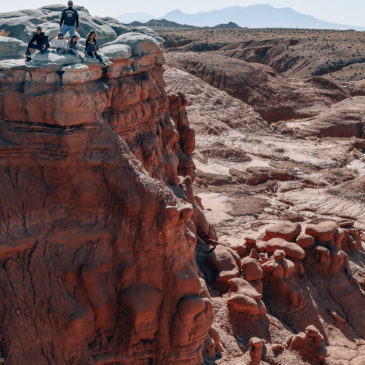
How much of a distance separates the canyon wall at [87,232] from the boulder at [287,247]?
5.67 metres

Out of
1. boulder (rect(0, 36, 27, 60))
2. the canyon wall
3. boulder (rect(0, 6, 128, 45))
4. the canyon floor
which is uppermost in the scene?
boulder (rect(0, 6, 128, 45))

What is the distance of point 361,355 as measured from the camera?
33.4 ft

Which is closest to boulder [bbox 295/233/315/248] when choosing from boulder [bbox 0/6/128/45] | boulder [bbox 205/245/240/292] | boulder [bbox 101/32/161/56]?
boulder [bbox 205/245/240/292]

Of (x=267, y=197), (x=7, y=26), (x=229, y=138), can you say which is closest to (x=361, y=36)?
(x=229, y=138)

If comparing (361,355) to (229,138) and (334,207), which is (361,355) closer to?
(334,207)

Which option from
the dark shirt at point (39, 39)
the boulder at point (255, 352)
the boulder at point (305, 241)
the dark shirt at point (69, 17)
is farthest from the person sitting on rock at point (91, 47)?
the boulder at point (305, 241)

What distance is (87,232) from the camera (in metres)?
6.11

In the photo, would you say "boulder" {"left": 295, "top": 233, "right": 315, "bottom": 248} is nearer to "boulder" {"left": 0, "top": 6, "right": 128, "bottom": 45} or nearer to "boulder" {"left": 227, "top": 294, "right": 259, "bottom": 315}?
"boulder" {"left": 227, "top": 294, "right": 259, "bottom": 315}

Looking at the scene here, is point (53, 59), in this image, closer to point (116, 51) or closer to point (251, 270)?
point (116, 51)

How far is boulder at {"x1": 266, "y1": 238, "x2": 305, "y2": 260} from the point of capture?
11758 millimetres

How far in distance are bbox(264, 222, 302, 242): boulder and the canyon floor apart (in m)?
0.66

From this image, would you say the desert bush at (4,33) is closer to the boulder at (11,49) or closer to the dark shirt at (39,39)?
the boulder at (11,49)

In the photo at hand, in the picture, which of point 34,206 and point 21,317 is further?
point 34,206

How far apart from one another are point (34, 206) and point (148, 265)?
156 centimetres
